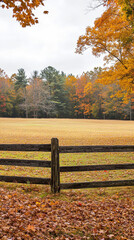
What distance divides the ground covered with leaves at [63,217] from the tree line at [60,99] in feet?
211

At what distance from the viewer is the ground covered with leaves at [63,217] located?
14.7 feet

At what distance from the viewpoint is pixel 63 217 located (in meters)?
5.17

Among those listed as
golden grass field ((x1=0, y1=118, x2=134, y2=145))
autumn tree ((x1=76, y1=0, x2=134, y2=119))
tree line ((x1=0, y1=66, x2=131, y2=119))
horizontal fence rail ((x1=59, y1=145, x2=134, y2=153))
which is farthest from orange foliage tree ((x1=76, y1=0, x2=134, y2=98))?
tree line ((x1=0, y1=66, x2=131, y2=119))

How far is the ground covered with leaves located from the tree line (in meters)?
64.4

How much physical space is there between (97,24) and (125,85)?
5.10m

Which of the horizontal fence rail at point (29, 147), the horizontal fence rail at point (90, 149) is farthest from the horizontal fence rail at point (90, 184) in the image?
the horizontal fence rail at point (29, 147)

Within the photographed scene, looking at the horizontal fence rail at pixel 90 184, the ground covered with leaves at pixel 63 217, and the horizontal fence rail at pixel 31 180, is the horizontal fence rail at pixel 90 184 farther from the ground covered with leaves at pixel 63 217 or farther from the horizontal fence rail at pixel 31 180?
the horizontal fence rail at pixel 31 180

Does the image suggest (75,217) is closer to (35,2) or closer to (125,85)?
(35,2)

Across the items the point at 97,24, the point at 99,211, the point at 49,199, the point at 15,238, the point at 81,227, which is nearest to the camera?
the point at 15,238

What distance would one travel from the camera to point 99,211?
565 centimetres

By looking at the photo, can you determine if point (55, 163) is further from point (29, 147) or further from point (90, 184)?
point (90, 184)

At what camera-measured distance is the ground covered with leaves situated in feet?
14.7

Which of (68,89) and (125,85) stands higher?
(68,89)

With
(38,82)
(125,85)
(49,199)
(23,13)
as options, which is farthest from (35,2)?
(38,82)
